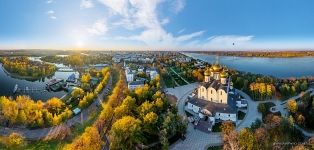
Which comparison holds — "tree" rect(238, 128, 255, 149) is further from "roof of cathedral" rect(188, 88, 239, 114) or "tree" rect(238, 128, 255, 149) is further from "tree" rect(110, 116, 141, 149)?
"roof of cathedral" rect(188, 88, 239, 114)

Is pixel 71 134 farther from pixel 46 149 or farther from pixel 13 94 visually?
pixel 13 94

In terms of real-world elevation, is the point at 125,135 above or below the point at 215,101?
below

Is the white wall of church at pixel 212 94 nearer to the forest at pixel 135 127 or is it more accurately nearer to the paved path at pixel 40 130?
the forest at pixel 135 127

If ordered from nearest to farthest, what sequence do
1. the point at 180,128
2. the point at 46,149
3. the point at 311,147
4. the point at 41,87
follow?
the point at 311,147 → the point at 46,149 → the point at 180,128 → the point at 41,87

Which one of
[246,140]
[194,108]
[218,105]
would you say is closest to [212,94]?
[218,105]

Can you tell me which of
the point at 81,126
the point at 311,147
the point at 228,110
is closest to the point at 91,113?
the point at 81,126

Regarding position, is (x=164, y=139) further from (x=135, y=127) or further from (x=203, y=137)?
(x=203, y=137)
